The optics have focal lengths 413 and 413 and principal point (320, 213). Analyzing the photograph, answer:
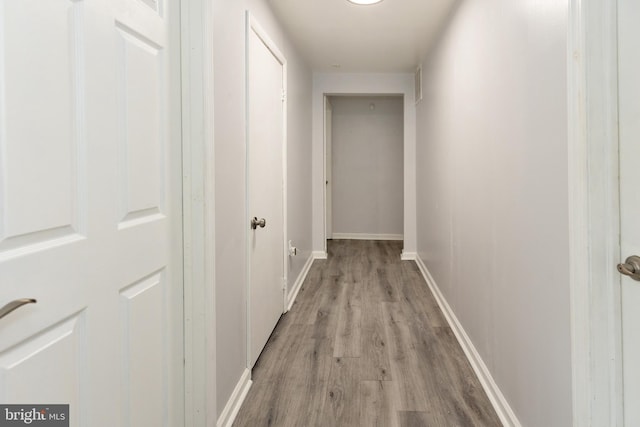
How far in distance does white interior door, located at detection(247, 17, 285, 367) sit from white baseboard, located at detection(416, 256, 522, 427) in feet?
4.03

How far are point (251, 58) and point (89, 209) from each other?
1.49 meters

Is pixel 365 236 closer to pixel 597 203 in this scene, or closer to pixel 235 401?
pixel 235 401

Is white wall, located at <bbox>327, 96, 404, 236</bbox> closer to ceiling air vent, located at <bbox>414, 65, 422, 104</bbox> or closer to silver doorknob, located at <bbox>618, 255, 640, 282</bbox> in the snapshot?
ceiling air vent, located at <bbox>414, 65, 422, 104</bbox>

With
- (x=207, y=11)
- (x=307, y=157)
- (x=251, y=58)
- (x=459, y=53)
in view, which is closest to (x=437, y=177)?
(x=459, y=53)

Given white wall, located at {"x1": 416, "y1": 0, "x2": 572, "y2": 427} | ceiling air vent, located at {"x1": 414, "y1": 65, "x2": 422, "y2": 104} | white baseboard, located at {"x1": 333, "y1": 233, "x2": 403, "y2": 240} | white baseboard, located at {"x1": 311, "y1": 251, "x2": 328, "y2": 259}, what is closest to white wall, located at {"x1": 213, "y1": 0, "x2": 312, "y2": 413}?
white wall, located at {"x1": 416, "y1": 0, "x2": 572, "y2": 427}

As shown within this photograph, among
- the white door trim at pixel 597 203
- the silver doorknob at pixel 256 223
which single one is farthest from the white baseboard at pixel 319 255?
the white door trim at pixel 597 203

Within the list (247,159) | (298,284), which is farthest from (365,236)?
(247,159)

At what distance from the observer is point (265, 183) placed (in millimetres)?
2604

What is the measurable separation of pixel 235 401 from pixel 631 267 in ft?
5.38

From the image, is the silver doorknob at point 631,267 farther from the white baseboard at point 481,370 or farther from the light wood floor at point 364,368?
the light wood floor at point 364,368

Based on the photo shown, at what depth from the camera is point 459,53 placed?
2.76m

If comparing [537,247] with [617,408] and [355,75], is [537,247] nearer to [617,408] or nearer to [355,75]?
[617,408]

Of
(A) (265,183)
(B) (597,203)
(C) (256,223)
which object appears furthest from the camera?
(A) (265,183)

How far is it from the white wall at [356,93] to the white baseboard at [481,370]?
79.8 inches
